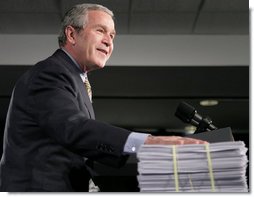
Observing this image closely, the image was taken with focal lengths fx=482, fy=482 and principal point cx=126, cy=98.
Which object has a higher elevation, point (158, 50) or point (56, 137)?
point (158, 50)

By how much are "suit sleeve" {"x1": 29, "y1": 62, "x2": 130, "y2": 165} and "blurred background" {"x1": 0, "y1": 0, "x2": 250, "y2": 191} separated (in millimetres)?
991

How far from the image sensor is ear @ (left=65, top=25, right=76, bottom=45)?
1.43 m

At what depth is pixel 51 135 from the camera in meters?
1.01

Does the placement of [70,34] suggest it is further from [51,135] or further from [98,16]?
[51,135]

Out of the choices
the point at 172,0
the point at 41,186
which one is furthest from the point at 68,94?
the point at 172,0

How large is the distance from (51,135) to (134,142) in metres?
0.19

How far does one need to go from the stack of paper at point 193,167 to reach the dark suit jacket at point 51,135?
74 mm

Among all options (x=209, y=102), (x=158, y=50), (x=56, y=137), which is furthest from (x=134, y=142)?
(x=209, y=102)

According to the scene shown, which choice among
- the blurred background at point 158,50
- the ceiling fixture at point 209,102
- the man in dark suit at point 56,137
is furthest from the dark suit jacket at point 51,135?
the ceiling fixture at point 209,102

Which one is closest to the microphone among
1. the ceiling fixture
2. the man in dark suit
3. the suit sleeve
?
the man in dark suit

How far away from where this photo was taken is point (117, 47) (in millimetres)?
2980

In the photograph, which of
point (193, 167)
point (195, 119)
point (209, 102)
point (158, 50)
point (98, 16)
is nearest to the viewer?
point (193, 167)

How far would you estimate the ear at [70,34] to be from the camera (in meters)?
1.43

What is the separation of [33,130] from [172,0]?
67.1 inches
